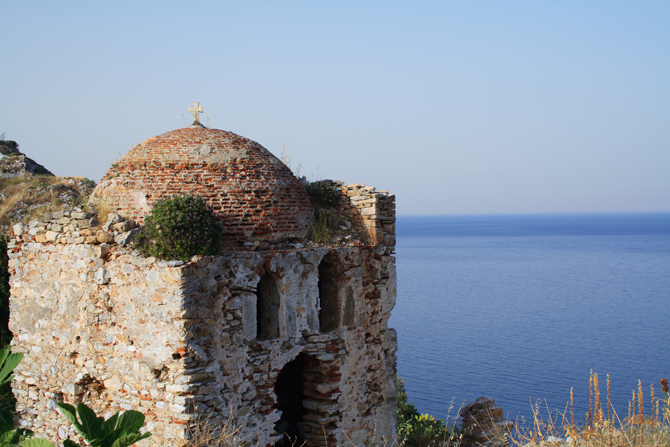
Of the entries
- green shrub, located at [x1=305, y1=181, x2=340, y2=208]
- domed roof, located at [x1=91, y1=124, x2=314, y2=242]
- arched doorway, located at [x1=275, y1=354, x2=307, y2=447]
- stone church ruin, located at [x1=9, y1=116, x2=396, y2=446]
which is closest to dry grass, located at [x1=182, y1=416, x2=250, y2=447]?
stone church ruin, located at [x1=9, y1=116, x2=396, y2=446]

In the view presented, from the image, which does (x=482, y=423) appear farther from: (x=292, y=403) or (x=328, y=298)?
(x=328, y=298)

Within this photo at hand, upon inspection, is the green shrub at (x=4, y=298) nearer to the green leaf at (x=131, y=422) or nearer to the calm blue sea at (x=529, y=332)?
the green leaf at (x=131, y=422)

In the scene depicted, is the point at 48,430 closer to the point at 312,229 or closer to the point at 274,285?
the point at 274,285

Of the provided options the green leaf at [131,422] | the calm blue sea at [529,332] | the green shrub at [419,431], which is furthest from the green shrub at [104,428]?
the calm blue sea at [529,332]

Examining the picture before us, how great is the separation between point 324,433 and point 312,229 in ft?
12.3

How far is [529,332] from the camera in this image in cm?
3725

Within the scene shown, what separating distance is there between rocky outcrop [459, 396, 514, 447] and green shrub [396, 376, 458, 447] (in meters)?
0.38

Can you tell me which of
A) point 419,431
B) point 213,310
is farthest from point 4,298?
point 419,431

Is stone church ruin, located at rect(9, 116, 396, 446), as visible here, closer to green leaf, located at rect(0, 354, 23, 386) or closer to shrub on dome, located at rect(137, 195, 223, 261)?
shrub on dome, located at rect(137, 195, 223, 261)

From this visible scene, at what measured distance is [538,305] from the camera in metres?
46.0

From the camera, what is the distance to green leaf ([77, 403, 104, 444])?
17.6ft

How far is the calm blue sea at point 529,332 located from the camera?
83.4 feet

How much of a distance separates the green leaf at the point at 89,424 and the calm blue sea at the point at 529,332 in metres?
13.4

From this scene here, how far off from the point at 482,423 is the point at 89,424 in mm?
12686
